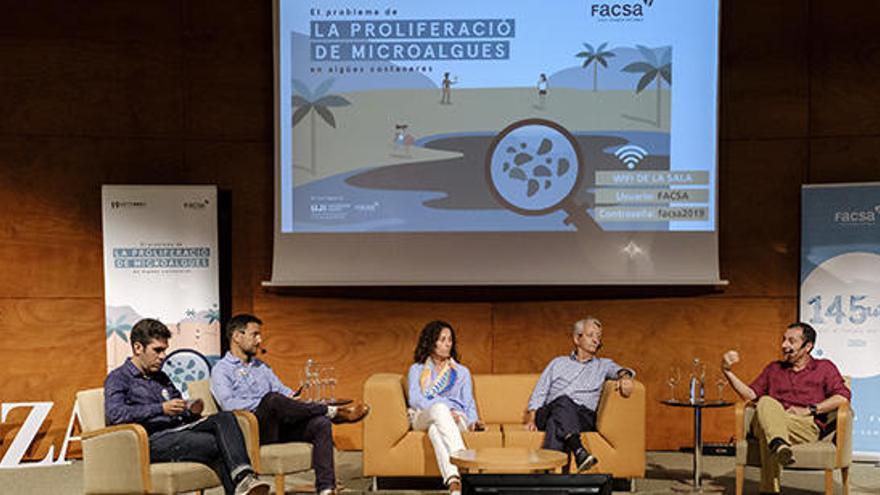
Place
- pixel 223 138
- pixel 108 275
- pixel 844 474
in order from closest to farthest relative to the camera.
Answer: pixel 844 474 < pixel 108 275 < pixel 223 138

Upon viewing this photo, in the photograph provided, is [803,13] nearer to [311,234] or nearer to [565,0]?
[565,0]

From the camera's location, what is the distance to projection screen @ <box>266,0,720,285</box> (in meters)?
7.16

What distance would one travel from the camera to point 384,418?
609 cm

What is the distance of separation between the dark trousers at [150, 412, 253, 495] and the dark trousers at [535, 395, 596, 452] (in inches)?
69.3

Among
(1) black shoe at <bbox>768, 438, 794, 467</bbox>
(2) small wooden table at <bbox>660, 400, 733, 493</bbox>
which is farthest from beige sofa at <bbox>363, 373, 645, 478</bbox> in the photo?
(1) black shoe at <bbox>768, 438, 794, 467</bbox>

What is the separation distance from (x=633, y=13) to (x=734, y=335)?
234 cm

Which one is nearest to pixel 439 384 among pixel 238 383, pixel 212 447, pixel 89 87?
pixel 238 383

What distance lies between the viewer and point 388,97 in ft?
23.8

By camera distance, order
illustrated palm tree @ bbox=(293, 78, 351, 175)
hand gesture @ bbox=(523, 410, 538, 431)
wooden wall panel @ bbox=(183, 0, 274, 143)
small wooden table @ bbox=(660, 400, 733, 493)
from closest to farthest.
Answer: small wooden table @ bbox=(660, 400, 733, 493) → hand gesture @ bbox=(523, 410, 538, 431) → illustrated palm tree @ bbox=(293, 78, 351, 175) → wooden wall panel @ bbox=(183, 0, 274, 143)

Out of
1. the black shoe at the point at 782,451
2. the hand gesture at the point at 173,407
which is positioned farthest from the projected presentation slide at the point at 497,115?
the hand gesture at the point at 173,407

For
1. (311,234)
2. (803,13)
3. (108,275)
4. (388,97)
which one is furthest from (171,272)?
(803,13)

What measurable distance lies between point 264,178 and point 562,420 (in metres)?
2.83

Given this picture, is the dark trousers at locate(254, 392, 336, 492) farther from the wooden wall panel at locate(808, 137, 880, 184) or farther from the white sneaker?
the wooden wall panel at locate(808, 137, 880, 184)

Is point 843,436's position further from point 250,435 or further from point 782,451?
point 250,435
